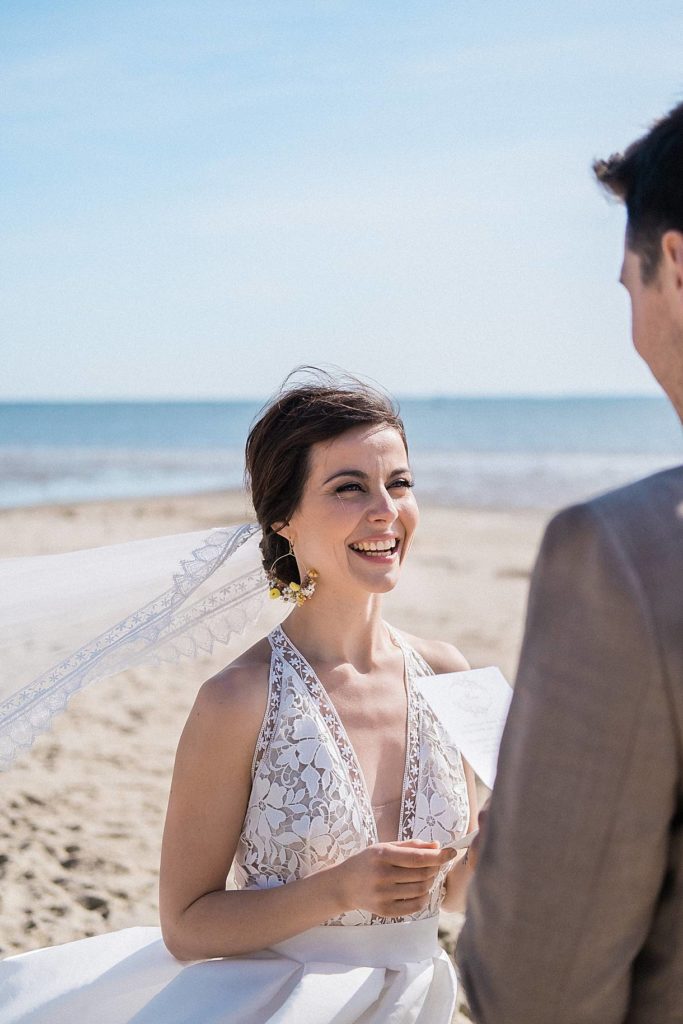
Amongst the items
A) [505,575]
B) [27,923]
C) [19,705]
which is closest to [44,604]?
[19,705]

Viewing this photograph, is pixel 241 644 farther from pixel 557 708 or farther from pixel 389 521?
pixel 557 708

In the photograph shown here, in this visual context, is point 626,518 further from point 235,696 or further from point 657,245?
point 235,696

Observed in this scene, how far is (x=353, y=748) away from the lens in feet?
8.79

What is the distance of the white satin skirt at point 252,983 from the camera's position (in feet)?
7.75

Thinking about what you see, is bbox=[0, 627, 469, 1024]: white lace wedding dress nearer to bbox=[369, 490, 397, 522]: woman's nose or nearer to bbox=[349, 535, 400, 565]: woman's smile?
bbox=[349, 535, 400, 565]: woman's smile

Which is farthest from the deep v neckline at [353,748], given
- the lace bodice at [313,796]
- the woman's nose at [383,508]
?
the woman's nose at [383,508]

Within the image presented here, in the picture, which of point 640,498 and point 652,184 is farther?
point 652,184

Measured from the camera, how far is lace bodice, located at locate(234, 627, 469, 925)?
253cm

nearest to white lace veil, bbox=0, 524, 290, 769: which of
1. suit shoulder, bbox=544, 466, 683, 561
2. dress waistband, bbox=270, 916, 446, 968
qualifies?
dress waistband, bbox=270, 916, 446, 968

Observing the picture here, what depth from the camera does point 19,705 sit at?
314cm

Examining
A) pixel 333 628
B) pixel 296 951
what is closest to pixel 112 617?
pixel 333 628

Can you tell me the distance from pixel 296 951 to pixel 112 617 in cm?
124

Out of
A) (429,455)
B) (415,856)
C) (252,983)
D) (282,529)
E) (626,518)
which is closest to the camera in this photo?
(626,518)

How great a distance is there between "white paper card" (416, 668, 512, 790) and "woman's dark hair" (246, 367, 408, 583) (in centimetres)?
64
